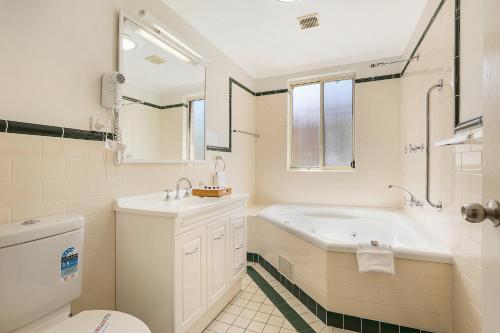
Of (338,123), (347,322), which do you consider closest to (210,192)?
(347,322)

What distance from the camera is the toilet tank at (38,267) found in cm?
94

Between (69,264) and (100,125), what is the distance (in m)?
0.76

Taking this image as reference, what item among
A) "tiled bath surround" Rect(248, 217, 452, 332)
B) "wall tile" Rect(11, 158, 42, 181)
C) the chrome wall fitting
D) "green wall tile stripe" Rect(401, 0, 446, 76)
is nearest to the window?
the chrome wall fitting

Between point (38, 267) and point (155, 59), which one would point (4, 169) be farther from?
point (155, 59)

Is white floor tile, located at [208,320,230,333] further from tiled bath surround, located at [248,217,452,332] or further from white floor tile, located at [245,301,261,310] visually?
tiled bath surround, located at [248,217,452,332]

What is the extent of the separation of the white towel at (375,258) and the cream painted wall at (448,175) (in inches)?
13.8

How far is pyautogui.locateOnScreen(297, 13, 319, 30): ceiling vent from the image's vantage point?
2.24 meters

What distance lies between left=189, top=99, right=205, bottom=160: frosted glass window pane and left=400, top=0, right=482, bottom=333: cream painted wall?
1944 millimetres

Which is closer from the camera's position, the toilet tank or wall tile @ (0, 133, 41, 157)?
the toilet tank

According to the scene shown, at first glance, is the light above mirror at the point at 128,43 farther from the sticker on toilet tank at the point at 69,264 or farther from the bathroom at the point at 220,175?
the sticker on toilet tank at the point at 69,264

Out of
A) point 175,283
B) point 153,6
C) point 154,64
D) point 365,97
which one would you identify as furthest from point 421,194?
point 153,6

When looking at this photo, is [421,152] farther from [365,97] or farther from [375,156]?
[365,97]

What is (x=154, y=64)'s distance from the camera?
189 cm

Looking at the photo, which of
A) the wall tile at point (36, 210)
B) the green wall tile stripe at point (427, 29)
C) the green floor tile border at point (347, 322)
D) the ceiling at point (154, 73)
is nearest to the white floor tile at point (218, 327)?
the green floor tile border at point (347, 322)
